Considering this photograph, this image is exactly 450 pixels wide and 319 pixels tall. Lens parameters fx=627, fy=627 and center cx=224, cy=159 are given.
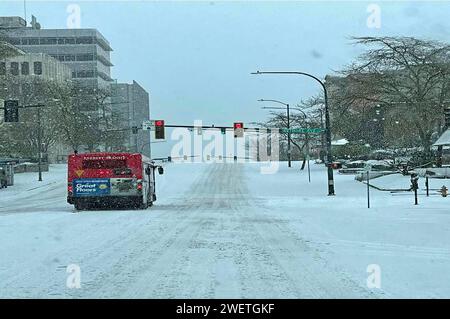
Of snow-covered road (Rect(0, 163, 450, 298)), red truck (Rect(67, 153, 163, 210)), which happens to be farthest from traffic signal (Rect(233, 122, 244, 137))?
snow-covered road (Rect(0, 163, 450, 298))

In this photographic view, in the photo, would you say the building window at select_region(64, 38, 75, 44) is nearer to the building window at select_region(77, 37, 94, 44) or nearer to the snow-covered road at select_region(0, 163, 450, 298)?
the building window at select_region(77, 37, 94, 44)

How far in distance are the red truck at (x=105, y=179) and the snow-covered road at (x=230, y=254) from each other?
12.2 feet

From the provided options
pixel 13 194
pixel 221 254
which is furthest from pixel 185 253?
pixel 13 194

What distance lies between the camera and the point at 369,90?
47219 millimetres

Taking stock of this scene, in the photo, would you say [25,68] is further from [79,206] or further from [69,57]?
[79,206]

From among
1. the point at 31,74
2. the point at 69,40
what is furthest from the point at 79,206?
the point at 69,40

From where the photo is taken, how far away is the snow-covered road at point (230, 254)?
28.6 feet

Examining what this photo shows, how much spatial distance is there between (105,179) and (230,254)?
1549cm

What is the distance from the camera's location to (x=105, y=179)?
88.2 ft

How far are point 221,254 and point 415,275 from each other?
401cm

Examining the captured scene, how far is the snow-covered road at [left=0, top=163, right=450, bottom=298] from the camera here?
28.6ft

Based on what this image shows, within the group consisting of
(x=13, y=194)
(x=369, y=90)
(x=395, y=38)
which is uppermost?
(x=395, y=38)

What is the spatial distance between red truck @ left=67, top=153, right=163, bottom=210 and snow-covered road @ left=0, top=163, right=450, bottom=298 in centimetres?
372
